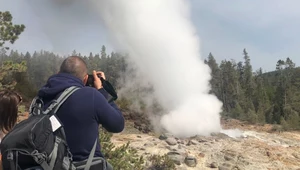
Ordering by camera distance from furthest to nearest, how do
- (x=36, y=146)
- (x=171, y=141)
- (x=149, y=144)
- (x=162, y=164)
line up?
(x=171, y=141) → (x=149, y=144) → (x=162, y=164) → (x=36, y=146)

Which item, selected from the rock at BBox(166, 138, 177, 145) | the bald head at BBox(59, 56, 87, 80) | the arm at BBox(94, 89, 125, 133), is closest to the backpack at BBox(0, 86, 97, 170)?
the arm at BBox(94, 89, 125, 133)

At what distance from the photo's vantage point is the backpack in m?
2.01

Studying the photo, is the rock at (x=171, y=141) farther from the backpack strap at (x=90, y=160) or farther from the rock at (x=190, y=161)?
the backpack strap at (x=90, y=160)

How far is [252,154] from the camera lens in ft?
42.3

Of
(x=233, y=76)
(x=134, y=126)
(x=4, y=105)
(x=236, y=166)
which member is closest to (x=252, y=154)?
(x=236, y=166)

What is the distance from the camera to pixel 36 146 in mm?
2012

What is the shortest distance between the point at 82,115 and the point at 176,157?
9.63 m

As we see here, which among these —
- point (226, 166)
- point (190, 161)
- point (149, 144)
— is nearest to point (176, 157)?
point (190, 161)

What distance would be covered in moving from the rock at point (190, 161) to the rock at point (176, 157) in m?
0.16

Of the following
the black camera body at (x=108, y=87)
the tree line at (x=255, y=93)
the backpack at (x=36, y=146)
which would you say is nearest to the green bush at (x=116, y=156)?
the black camera body at (x=108, y=87)

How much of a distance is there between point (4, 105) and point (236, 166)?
9.92 m

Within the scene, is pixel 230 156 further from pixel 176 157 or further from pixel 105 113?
pixel 105 113

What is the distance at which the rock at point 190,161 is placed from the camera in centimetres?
1145

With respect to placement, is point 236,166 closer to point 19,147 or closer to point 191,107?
point 191,107
